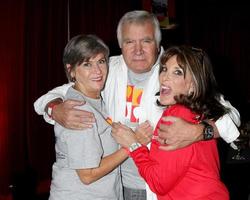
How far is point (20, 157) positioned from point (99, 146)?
3.75 meters

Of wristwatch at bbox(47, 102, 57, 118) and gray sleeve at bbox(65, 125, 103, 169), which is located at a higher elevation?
wristwatch at bbox(47, 102, 57, 118)

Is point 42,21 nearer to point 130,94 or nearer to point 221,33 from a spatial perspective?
point 130,94

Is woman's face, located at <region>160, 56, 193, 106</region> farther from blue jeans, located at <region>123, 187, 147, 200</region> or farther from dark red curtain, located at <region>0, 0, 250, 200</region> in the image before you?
dark red curtain, located at <region>0, 0, 250, 200</region>

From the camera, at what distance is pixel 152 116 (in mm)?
2139

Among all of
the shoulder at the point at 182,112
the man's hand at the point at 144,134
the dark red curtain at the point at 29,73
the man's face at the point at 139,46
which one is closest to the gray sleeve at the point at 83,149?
the man's hand at the point at 144,134

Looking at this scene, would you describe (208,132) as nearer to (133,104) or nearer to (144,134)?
(144,134)

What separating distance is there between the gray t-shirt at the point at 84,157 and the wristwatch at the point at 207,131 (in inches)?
16.7

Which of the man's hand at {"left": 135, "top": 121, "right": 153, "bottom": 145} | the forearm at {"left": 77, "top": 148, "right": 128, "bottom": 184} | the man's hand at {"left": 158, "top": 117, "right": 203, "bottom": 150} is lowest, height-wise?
the forearm at {"left": 77, "top": 148, "right": 128, "bottom": 184}

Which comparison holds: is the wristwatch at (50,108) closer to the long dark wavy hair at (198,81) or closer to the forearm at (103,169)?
the forearm at (103,169)

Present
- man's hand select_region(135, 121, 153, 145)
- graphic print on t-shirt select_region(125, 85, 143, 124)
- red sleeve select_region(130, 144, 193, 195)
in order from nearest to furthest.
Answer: red sleeve select_region(130, 144, 193, 195)
man's hand select_region(135, 121, 153, 145)
graphic print on t-shirt select_region(125, 85, 143, 124)

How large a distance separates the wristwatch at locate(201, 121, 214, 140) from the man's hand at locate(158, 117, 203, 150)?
0.12ft

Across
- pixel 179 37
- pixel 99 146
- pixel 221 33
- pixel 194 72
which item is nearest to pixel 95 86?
pixel 99 146

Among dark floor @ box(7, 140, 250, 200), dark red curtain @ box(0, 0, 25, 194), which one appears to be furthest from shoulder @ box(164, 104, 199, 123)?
dark red curtain @ box(0, 0, 25, 194)

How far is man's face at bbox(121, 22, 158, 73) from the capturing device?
221 cm
